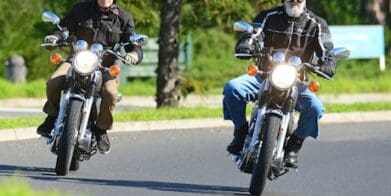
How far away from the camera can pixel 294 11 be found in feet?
30.8

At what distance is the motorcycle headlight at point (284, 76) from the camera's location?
886 cm

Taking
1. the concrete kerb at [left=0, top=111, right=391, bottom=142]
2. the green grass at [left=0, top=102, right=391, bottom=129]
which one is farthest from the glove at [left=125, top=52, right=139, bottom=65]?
the green grass at [left=0, top=102, right=391, bottom=129]

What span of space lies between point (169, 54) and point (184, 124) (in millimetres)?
3198

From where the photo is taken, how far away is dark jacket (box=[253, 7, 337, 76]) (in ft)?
31.0

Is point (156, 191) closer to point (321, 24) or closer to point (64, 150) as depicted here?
point (64, 150)

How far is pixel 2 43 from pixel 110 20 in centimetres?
1783

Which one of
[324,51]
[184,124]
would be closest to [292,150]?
[324,51]

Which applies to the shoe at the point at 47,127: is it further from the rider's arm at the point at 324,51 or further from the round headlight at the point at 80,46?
the rider's arm at the point at 324,51

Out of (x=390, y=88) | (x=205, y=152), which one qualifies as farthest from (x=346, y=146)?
(x=390, y=88)

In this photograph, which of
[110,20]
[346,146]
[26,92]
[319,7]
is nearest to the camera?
[110,20]

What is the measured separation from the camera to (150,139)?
14.5 meters

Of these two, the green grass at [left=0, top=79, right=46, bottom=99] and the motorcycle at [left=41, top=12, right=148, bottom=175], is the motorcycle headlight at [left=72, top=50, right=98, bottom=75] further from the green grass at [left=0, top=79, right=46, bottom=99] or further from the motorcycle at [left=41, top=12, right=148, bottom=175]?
the green grass at [left=0, top=79, right=46, bottom=99]

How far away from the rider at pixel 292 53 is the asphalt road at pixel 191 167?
48 cm

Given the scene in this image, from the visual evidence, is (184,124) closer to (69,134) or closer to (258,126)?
(69,134)
